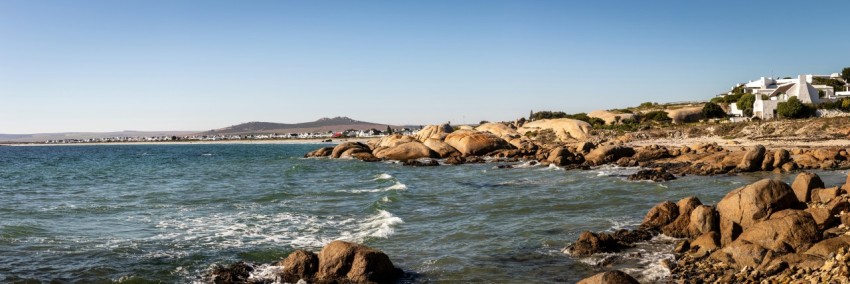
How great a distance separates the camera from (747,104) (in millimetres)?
80125

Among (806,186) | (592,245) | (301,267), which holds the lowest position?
(592,245)

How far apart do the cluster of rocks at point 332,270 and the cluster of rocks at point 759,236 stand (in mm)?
5442

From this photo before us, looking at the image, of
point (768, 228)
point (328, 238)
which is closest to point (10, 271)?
point (328, 238)

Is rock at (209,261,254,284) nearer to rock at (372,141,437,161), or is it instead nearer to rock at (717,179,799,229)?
rock at (717,179,799,229)

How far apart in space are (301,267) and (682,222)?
1110 cm

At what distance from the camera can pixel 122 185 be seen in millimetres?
43094

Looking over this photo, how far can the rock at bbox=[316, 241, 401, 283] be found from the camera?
46.9ft

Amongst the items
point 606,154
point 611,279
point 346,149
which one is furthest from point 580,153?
point 611,279

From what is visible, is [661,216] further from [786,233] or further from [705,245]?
[786,233]

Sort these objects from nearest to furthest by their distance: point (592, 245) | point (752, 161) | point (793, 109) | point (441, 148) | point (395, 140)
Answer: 1. point (592, 245)
2. point (752, 161)
3. point (441, 148)
4. point (793, 109)
5. point (395, 140)

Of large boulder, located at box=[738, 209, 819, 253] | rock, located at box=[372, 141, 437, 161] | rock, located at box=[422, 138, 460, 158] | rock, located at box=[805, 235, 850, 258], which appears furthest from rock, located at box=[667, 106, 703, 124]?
rock, located at box=[805, 235, 850, 258]

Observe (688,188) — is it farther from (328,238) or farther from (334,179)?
(334,179)

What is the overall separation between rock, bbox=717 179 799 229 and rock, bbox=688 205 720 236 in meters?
0.23

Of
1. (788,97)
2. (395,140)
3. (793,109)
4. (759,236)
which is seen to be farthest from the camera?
(788,97)
